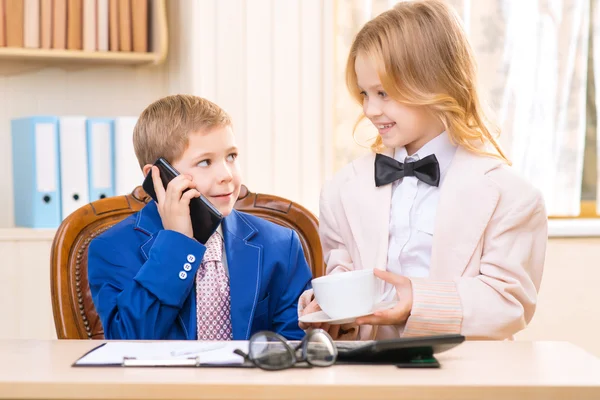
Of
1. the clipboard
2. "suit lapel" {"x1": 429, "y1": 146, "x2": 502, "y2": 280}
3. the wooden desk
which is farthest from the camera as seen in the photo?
"suit lapel" {"x1": 429, "y1": 146, "x2": 502, "y2": 280}

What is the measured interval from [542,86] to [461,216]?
1494 mm

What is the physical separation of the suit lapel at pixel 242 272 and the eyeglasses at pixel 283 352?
478 millimetres

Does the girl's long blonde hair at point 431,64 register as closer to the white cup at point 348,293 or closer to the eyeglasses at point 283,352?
the white cup at point 348,293

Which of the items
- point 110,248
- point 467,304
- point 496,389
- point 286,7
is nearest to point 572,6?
point 286,7

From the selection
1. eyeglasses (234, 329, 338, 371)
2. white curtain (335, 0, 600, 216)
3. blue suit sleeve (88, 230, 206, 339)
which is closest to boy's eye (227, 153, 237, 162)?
blue suit sleeve (88, 230, 206, 339)

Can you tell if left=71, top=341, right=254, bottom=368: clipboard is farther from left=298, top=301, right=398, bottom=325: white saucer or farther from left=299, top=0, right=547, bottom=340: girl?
left=299, top=0, right=547, bottom=340: girl

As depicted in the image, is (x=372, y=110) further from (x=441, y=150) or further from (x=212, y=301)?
(x=212, y=301)

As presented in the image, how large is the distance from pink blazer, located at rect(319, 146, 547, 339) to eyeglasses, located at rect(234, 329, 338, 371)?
0.34m

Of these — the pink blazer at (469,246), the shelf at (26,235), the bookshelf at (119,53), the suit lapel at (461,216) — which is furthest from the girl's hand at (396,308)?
the bookshelf at (119,53)

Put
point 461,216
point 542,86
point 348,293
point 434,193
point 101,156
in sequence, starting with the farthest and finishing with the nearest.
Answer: point 542,86 → point 101,156 → point 434,193 → point 461,216 → point 348,293

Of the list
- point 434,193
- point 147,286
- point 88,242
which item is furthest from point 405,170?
point 88,242

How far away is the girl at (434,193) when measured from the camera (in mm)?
1443

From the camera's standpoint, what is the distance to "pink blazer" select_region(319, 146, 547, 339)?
137 cm

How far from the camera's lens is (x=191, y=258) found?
1.45 meters
